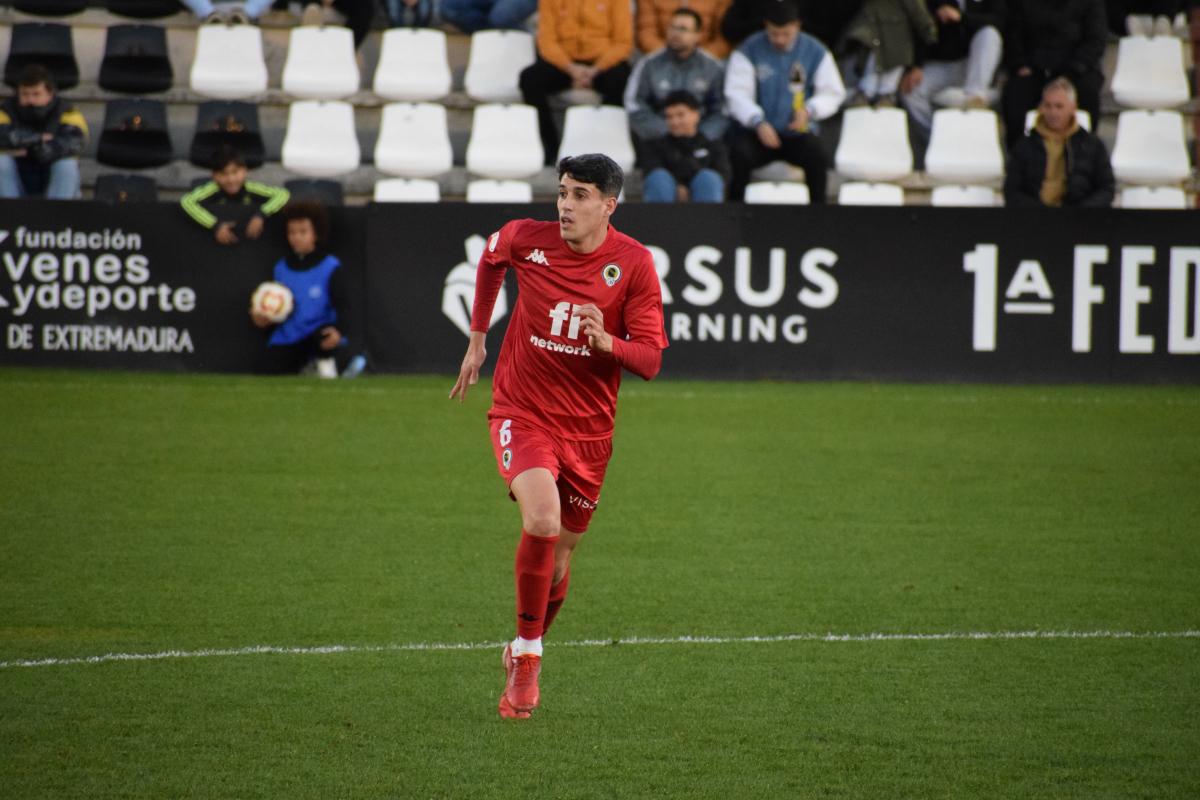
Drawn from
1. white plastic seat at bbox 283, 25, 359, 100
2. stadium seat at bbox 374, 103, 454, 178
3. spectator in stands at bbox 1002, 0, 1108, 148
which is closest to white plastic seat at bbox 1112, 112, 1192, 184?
spectator in stands at bbox 1002, 0, 1108, 148

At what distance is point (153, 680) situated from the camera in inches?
207

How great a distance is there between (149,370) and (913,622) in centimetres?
871

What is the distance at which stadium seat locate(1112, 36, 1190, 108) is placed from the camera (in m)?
16.2

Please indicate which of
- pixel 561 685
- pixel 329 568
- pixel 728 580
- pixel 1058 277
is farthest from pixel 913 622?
pixel 1058 277

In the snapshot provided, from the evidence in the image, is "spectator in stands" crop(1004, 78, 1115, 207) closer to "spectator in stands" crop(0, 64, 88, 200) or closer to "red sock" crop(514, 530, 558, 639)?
"spectator in stands" crop(0, 64, 88, 200)

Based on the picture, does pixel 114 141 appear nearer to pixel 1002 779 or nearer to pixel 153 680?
pixel 153 680

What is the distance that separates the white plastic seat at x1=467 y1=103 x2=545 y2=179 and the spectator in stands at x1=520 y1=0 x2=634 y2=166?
194mm

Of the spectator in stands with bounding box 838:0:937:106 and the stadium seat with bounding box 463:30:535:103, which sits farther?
the stadium seat with bounding box 463:30:535:103

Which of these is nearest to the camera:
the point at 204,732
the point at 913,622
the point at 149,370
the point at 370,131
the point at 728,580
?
the point at 204,732

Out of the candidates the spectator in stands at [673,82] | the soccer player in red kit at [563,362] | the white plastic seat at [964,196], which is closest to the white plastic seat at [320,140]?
the spectator in stands at [673,82]

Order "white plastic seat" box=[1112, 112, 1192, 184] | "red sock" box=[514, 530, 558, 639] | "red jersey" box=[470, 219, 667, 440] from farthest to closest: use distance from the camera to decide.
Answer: "white plastic seat" box=[1112, 112, 1192, 184] → "red jersey" box=[470, 219, 667, 440] → "red sock" box=[514, 530, 558, 639]

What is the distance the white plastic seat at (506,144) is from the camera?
49.8ft

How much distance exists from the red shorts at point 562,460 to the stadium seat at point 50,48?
11273mm

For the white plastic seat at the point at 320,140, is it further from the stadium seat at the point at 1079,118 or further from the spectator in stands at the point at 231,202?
the stadium seat at the point at 1079,118
